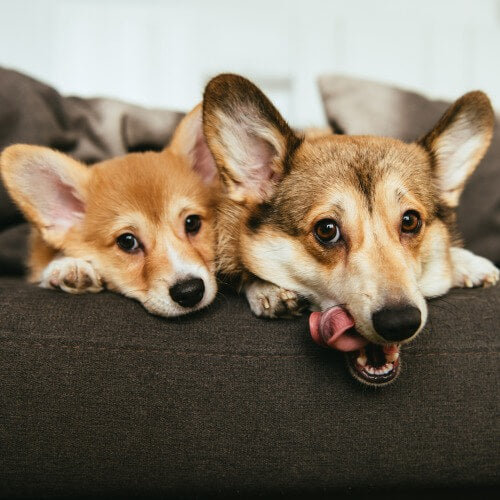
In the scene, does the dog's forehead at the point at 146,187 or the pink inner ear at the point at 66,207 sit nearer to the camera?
the dog's forehead at the point at 146,187

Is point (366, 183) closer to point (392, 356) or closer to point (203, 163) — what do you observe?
point (392, 356)

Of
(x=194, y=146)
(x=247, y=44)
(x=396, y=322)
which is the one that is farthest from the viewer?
(x=247, y=44)

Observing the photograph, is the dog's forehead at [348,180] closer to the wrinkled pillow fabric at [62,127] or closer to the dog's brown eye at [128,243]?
the dog's brown eye at [128,243]

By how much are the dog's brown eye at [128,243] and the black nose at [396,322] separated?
33.9 inches

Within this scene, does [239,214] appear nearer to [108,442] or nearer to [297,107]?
[108,442]

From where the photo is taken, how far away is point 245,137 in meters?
1.40

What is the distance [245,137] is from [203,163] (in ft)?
1.53

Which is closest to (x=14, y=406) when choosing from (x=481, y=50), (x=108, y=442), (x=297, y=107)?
(x=108, y=442)

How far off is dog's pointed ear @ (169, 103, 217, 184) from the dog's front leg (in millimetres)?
626

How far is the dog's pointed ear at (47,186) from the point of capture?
151 centimetres

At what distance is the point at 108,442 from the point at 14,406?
215 millimetres

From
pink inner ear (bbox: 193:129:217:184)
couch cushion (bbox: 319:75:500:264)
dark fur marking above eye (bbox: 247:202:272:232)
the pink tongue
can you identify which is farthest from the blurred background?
the pink tongue

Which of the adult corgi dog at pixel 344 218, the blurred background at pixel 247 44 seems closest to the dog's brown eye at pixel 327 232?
the adult corgi dog at pixel 344 218

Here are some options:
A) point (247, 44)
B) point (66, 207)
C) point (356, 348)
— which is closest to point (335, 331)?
point (356, 348)
